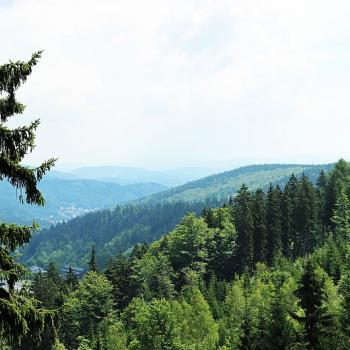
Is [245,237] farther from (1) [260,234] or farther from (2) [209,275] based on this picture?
(2) [209,275]

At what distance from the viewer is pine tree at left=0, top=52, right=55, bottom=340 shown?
13828 millimetres

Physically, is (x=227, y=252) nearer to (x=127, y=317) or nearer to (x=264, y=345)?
(x=127, y=317)

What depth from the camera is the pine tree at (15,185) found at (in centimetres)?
1383

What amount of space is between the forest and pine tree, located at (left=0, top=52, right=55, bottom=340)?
37.4 m

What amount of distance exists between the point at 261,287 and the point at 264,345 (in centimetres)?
3321

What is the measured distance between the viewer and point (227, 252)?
330ft

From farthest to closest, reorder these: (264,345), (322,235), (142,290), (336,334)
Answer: (322,235) → (142,290) → (264,345) → (336,334)

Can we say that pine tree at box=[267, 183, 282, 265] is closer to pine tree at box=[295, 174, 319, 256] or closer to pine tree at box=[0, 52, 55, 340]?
pine tree at box=[295, 174, 319, 256]

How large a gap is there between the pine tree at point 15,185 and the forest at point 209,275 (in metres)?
37.4

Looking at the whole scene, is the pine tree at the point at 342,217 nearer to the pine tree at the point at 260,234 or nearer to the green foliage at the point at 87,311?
the pine tree at the point at 260,234

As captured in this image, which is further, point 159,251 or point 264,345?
point 159,251

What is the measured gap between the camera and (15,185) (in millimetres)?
14391

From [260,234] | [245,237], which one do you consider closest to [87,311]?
[245,237]

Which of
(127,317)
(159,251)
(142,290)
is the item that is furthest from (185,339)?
(159,251)
